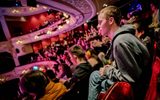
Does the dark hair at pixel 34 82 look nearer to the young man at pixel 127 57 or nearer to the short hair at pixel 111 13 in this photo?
the young man at pixel 127 57

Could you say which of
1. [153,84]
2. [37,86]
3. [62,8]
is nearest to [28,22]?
[62,8]

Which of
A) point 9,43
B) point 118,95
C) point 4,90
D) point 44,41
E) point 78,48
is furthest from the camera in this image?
point 44,41

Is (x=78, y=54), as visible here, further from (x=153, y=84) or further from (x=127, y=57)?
(x=153, y=84)

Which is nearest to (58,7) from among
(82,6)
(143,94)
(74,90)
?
(82,6)

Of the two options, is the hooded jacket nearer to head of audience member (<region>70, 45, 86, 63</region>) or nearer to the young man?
the young man

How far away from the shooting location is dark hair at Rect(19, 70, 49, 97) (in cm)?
241

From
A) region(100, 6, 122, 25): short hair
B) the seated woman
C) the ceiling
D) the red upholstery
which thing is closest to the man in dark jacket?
the seated woman

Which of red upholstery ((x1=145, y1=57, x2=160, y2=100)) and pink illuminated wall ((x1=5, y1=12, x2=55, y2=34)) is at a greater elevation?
pink illuminated wall ((x1=5, y1=12, x2=55, y2=34))

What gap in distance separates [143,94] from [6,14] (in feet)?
77.3

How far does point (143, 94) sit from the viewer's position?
1989mm

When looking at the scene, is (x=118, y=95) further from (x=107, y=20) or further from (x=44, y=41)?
(x=44, y=41)

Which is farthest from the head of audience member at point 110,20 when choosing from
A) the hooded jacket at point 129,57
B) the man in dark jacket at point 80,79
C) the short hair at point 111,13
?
the man in dark jacket at point 80,79

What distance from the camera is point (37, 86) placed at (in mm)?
2467

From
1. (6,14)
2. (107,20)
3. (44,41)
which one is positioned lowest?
(44,41)
